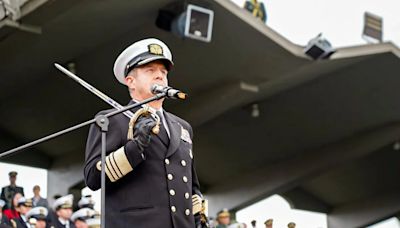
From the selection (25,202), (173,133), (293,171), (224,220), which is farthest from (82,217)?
(293,171)

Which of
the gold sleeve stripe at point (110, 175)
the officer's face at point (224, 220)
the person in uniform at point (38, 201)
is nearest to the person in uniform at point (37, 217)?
the person in uniform at point (38, 201)

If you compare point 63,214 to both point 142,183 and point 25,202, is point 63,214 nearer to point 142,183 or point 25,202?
point 25,202

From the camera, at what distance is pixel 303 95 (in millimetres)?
17828

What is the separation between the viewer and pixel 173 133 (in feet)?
15.4

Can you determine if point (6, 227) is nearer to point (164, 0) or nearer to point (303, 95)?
point (164, 0)

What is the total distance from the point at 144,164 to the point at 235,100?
40.9 feet

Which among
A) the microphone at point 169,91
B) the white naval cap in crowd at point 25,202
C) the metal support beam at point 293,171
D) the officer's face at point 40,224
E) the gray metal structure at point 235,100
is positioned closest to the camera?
the microphone at point 169,91

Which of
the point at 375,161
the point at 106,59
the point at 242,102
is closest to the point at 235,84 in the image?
the point at 242,102

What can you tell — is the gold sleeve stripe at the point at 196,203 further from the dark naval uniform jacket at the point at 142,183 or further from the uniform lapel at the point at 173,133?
the uniform lapel at the point at 173,133

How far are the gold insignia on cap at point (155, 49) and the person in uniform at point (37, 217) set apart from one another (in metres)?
5.93

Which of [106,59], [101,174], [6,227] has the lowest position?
[101,174]

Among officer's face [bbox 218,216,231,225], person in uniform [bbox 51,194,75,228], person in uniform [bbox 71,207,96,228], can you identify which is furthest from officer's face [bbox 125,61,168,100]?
officer's face [bbox 218,216,231,225]

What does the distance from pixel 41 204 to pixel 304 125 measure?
348 inches

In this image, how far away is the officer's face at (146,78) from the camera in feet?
15.0
